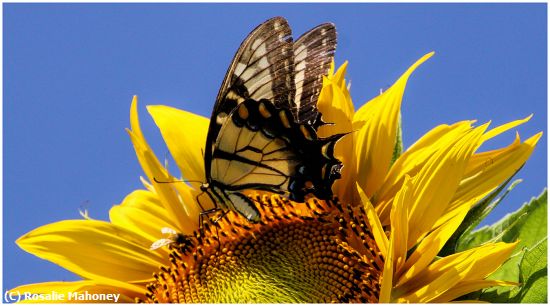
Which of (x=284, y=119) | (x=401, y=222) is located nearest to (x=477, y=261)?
(x=401, y=222)

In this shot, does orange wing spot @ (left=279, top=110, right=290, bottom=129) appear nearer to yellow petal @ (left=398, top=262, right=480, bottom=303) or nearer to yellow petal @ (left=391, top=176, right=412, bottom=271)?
yellow petal @ (left=391, top=176, right=412, bottom=271)

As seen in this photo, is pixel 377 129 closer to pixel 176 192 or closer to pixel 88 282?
pixel 176 192

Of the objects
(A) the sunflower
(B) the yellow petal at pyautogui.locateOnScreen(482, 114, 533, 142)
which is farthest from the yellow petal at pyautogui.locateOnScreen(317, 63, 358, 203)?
(B) the yellow petal at pyautogui.locateOnScreen(482, 114, 533, 142)

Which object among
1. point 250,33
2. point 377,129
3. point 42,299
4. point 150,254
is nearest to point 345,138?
point 377,129

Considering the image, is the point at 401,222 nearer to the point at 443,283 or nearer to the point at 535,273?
the point at 443,283

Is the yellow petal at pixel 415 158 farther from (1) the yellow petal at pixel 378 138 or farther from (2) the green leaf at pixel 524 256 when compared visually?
(2) the green leaf at pixel 524 256
